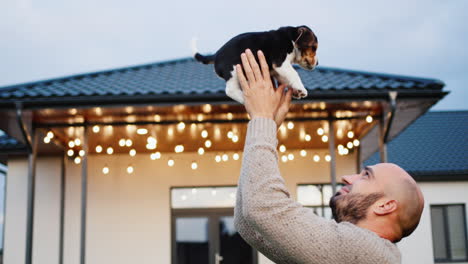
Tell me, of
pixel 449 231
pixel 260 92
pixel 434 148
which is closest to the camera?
pixel 260 92

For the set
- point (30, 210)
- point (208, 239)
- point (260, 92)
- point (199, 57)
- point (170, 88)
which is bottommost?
point (208, 239)

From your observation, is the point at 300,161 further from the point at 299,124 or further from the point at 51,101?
the point at 51,101

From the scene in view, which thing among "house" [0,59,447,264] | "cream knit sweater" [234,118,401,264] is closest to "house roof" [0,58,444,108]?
"house" [0,59,447,264]

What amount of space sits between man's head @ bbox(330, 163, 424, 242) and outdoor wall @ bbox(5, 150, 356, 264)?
30.0 feet

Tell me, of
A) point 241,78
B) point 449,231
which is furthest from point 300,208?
point 449,231

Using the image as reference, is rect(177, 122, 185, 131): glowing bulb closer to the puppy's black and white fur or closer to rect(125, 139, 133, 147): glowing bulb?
rect(125, 139, 133, 147): glowing bulb

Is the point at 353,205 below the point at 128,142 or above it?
below

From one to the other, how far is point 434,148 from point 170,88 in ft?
33.6

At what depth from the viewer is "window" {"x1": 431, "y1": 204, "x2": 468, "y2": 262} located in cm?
1445

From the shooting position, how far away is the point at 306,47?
6.17 feet

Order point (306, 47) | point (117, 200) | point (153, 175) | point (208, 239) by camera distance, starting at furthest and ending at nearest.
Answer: point (208, 239) < point (153, 175) < point (117, 200) < point (306, 47)

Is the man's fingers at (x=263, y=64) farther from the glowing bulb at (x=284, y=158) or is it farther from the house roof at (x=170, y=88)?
the glowing bulb at (x=284, y=158)

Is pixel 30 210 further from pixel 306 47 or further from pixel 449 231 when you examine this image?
pixel 449 231

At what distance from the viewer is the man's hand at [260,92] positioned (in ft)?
4.86
